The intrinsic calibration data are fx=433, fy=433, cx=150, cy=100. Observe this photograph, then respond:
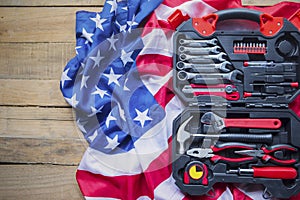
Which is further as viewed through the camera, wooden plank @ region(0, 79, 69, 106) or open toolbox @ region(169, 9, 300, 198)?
wooden plank @ region(0, 79, 69, 106)

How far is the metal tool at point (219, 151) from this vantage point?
972mm

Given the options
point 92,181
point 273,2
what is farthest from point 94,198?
point 273,2

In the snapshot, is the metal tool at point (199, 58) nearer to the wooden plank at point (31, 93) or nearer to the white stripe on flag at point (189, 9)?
the white stripe on flag at point (189, 9)

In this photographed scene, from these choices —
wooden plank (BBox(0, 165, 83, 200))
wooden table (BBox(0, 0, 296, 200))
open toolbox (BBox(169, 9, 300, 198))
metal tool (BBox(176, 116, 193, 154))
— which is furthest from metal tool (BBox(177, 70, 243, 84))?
wooden plank (BBox(0, 165, 83, 200))

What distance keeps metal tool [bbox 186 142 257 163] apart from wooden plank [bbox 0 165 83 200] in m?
0.31

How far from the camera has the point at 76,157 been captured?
1.08 metres

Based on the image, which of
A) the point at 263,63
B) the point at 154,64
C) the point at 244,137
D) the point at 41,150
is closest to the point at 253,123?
the point at 244,137

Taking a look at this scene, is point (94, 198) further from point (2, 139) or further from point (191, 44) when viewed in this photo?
point (191, 44)

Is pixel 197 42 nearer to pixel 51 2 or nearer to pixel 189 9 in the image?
pixel 189 9

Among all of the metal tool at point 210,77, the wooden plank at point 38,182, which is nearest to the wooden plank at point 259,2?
the metal tool at point 210,77

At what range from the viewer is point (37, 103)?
112 cm

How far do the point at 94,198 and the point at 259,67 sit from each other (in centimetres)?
49

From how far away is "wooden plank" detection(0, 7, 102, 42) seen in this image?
1147mm

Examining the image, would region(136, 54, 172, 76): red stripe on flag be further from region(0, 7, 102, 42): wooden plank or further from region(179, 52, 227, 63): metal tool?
region(0, 7, 102, 42): wooden plank
